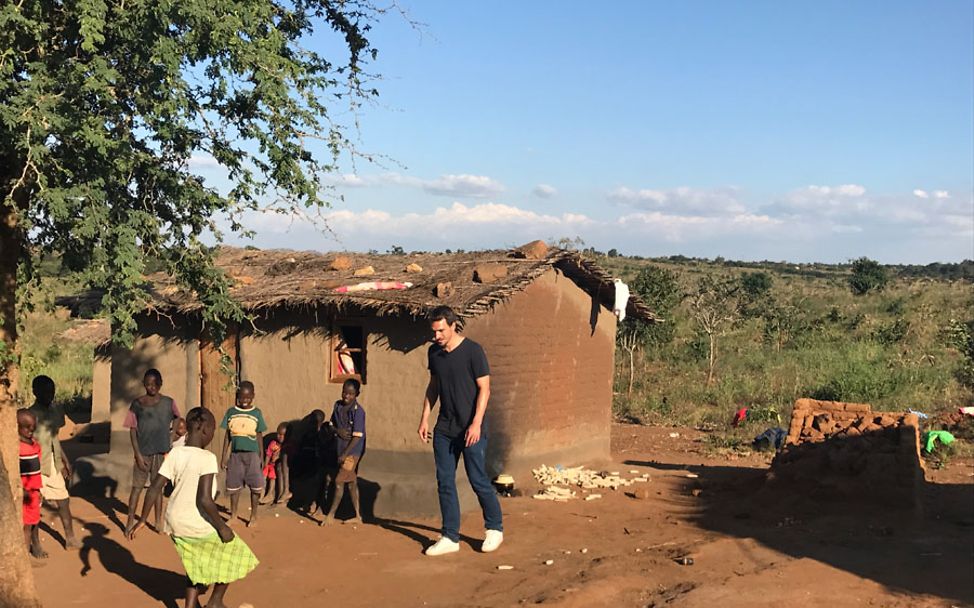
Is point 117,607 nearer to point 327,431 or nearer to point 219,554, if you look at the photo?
point 219,554

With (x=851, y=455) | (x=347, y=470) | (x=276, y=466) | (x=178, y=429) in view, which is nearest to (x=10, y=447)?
(x=178, y=429)

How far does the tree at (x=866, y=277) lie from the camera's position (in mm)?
39781

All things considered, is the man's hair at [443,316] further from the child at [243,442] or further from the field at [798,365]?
the field at [798,365]

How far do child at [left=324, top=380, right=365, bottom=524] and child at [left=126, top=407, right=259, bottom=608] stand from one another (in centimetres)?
294

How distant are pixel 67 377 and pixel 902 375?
19432mm

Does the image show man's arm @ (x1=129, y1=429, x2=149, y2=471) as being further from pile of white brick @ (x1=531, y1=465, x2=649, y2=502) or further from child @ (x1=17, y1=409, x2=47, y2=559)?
pile of white brick @ (x1=531, y1=465, x2=649, y2=502)

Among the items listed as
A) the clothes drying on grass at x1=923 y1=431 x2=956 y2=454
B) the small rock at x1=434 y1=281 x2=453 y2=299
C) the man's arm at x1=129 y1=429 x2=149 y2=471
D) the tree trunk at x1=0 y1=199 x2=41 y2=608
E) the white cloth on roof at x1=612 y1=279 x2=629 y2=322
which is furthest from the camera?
the clothes drying on grass at x1=923 y1=431 x2=956 y2=454

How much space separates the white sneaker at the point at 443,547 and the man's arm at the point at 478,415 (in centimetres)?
94

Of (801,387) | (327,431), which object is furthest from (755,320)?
(327,431)

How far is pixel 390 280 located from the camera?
10.6 meters

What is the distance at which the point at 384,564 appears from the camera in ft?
25.5

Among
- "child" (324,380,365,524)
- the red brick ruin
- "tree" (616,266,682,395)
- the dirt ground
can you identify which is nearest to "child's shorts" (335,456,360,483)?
"child" (324,380,365,524)

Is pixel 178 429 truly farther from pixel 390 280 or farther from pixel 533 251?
pixel 533 251

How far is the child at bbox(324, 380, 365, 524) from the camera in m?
9.12
